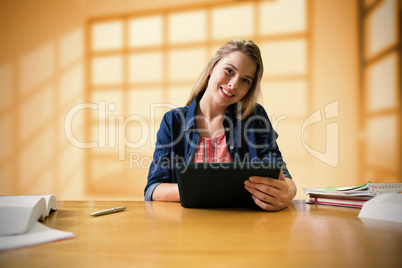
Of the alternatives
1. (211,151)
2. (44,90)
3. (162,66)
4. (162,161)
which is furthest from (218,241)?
(44,90)

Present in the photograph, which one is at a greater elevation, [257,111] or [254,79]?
[254,79]

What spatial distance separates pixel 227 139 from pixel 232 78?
1.04 ft

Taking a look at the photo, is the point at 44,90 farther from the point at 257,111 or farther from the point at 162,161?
the point at 257,111

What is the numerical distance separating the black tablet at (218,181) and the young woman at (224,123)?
1.51 feet

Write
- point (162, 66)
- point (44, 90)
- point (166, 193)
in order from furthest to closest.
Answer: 1. point (44, 90)
2. point (162, 66)
3. point (166, 193)

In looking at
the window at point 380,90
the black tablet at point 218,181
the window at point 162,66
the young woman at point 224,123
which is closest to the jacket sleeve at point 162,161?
the young woman at point 224,123

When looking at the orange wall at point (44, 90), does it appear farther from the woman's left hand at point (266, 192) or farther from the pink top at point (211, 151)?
the woman's left hand at point (266, 192)

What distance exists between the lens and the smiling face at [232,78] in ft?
5.06

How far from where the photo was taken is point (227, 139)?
1.62 meters

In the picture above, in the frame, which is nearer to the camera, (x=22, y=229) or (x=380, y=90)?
(x=22, y=229)

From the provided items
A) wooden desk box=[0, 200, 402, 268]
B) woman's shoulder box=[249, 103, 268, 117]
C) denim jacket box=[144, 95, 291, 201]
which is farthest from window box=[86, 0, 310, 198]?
wooden desk box=[0, 200, 402, 268]

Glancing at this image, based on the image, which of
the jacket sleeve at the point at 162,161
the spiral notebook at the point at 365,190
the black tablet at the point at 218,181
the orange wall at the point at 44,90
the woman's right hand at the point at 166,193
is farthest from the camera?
the orange wall at the point at 44,90

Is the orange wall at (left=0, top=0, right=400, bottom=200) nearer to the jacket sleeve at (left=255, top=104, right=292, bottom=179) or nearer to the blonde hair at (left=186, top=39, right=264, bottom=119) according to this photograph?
the blonde hair at (left=186, top=39, right=264, bottom=119)

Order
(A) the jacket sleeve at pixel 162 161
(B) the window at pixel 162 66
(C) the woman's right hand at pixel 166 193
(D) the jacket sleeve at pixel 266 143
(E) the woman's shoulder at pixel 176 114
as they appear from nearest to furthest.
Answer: (C) the woman's right hand at pixel 166 193 < (A) the jacket sleeve at pixel 162 161 < (D) the jacket sleeve at pixel 266 143 < (E) the woman's shoulder at pixel 176 114 < (B) the window at pixel 162 66
